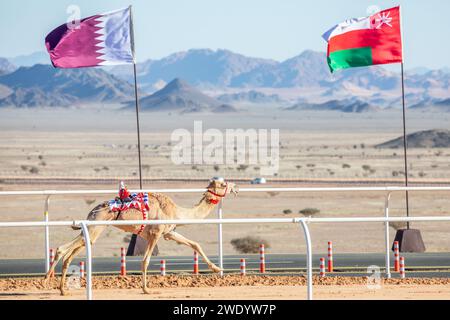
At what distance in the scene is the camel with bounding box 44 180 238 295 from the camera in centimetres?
1658

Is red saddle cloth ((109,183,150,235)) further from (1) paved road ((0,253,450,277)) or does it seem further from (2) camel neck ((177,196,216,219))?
(1) paved road ((0,253,450,277))

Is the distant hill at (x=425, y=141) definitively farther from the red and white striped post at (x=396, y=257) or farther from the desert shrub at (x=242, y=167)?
the red and white striped post at (x=396, y=257)

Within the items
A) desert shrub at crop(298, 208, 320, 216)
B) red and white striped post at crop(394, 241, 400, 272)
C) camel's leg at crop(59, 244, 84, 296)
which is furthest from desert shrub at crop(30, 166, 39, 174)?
camel's leg at crop(59, 244, 84, 296)

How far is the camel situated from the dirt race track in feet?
1.12

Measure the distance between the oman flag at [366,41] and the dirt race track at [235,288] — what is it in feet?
28.5

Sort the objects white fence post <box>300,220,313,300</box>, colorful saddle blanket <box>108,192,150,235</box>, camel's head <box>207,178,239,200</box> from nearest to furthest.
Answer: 1. white fence post <box>300,220,313,300</box>
2. colorful saddle blanket <box>108,192,150,235</box>
3. camel's head <box>207,178,239,200</box>

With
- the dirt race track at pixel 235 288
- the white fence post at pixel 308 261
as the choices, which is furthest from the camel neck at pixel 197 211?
the white fence post at pixel 308 261

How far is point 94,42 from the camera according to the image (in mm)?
25984

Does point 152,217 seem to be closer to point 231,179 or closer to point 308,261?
point 308,261

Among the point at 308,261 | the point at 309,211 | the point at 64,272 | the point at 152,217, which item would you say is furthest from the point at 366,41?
the point at 309,211
